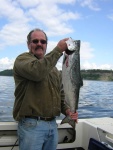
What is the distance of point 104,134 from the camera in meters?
5.59

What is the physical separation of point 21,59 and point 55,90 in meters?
0.80

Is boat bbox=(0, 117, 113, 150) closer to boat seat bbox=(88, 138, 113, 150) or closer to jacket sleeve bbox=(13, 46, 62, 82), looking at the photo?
boat seat bbox=(88, 138, 113, 150)

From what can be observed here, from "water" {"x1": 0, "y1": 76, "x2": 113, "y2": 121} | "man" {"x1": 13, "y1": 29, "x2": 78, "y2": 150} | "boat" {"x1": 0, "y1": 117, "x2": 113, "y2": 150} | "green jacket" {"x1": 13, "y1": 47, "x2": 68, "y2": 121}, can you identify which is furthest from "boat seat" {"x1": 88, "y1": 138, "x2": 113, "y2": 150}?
"water" {"x1": 0, "y1": 76, "x2": 113, "y2": 121}

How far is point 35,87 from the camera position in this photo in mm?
4246

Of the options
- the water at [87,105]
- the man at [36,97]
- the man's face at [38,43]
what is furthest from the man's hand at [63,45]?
the water at [87,105]

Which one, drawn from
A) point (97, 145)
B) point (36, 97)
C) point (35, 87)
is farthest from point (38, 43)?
point (97, 145)

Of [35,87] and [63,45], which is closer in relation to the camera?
[63,45]

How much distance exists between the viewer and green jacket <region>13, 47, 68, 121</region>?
3.89m

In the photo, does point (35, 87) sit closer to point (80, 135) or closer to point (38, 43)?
point (38, 43)

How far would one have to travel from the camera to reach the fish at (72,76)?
3949mm

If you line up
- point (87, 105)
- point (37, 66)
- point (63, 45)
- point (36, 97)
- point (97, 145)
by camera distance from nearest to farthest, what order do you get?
point (37, 66) → point (63, 45) → point (36, 97) → point (97, 145) → point (87, 105)

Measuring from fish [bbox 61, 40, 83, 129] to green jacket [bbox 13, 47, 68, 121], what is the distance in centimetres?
16

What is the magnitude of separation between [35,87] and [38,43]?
72 centimetres

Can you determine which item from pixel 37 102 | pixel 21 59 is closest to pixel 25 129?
pixel 37 102
